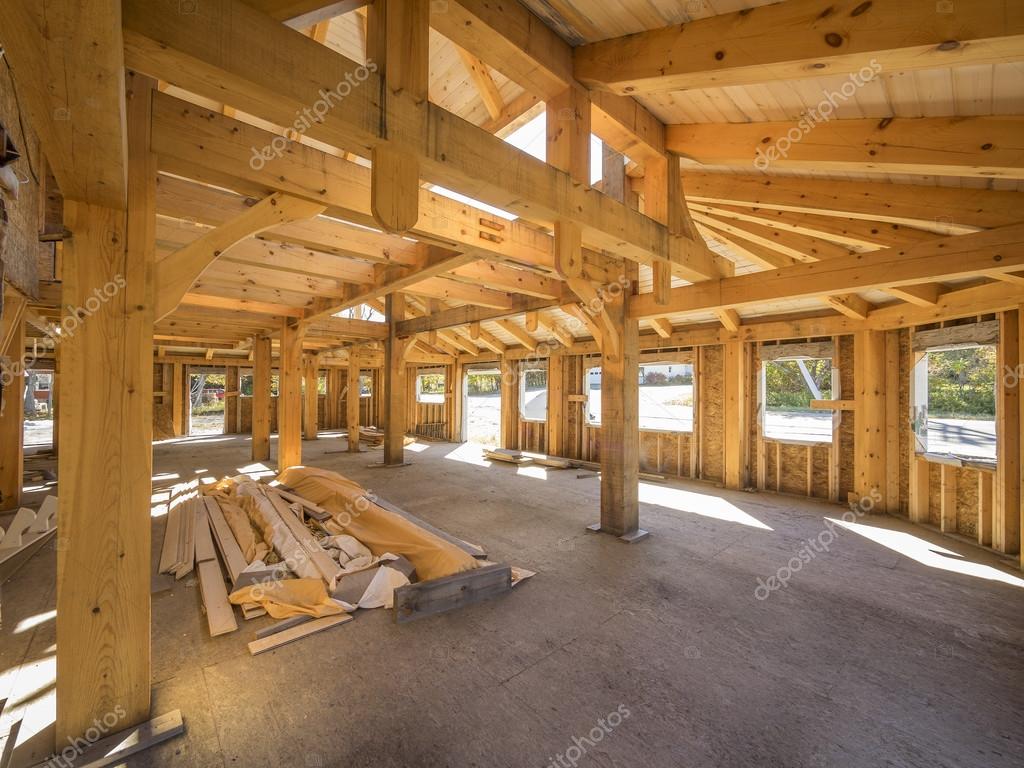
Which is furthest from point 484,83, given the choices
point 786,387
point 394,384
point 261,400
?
point 786,387

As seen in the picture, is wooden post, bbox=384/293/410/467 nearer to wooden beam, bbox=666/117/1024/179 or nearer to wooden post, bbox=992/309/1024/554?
wooden beam, bbox=666/117/1024/179

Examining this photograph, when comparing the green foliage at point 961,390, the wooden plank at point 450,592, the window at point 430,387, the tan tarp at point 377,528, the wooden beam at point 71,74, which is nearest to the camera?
the wooden beam at point 71,74

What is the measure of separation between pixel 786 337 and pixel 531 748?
7.09m

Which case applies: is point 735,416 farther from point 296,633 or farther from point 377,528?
point 296,633

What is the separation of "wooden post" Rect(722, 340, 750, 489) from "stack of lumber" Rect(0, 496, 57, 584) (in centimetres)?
906

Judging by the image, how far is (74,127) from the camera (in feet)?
4.47

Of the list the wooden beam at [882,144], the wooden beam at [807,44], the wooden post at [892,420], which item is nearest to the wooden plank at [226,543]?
the wooden beam at [807,44]

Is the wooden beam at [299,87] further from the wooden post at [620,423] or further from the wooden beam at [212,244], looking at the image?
the wooden post at [620,423]

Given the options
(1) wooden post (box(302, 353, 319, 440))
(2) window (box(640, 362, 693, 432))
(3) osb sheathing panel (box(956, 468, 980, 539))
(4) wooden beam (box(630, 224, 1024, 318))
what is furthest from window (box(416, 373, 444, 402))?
(3) osb sheathing panel (box(956, 468, 980, 539))

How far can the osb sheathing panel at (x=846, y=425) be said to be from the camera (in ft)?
22.0

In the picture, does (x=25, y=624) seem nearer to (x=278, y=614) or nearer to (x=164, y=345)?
(x=278, y=614)

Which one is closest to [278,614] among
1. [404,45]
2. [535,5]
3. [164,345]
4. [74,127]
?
[74,127]

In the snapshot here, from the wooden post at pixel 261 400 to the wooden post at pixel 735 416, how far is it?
922cm

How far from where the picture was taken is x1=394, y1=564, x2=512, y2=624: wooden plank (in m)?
3.24
